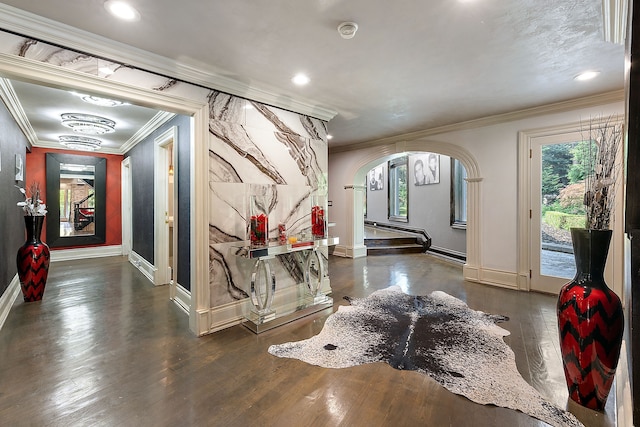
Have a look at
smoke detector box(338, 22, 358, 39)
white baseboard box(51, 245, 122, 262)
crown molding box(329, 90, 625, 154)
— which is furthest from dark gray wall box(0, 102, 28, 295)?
crown molding box(329, 90, 625, 154)

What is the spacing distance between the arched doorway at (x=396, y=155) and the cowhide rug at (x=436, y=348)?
1381 mm

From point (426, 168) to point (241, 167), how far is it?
5906 mm

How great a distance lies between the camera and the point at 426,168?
7.64m

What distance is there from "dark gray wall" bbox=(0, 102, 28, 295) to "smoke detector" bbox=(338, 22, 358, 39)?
383 cm

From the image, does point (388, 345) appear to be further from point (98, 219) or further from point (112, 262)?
point (98, 219)

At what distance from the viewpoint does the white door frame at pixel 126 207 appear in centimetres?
612

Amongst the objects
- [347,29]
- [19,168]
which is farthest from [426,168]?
[19,168]

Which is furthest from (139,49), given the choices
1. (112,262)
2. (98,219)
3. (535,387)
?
(98,219)

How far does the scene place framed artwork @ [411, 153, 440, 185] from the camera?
23.9ft

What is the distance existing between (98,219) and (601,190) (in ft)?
27.6

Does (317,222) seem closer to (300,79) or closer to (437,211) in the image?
(300,79)

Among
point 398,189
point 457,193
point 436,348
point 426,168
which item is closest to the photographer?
point 436,348

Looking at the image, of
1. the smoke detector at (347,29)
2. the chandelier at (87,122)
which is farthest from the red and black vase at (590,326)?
the chandelier at (87,122)

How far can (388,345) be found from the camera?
2.53m
